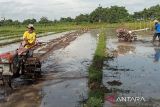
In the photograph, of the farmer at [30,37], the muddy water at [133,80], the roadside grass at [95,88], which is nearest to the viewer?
the roadside grass at [95,88]

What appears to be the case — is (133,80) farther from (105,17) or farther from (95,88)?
(105,17)

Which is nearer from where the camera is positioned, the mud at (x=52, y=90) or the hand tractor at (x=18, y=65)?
the mud at (x=52, y=90)

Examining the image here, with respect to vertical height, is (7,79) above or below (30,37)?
below

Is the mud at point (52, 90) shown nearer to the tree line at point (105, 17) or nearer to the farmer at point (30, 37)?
the farmer at point (30, 37)

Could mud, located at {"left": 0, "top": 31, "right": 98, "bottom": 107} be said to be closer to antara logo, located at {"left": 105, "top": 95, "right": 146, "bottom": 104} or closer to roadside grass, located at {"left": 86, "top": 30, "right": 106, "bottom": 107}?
roadside grass, located at {"left": 86, "top": 30, "right": 106, "bottom": 107}

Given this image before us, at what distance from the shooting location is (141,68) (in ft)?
45.4

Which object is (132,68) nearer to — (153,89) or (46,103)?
(153,89)

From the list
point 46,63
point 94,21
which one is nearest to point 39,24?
point 94,21

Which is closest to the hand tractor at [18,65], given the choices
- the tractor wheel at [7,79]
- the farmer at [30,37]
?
the tractor wheel at [7,79]

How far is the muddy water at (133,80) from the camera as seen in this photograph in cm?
865

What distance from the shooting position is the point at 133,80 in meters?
11.4

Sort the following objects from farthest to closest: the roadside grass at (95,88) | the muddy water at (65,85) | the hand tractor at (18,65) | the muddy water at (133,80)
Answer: the hand tractor at (18,65)
the muddy water at (65,85)
the muddy water at (133,80)
the roadside grass at (95,88)

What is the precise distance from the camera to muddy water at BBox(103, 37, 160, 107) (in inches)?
340

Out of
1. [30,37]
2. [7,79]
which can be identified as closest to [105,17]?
[30,37]
